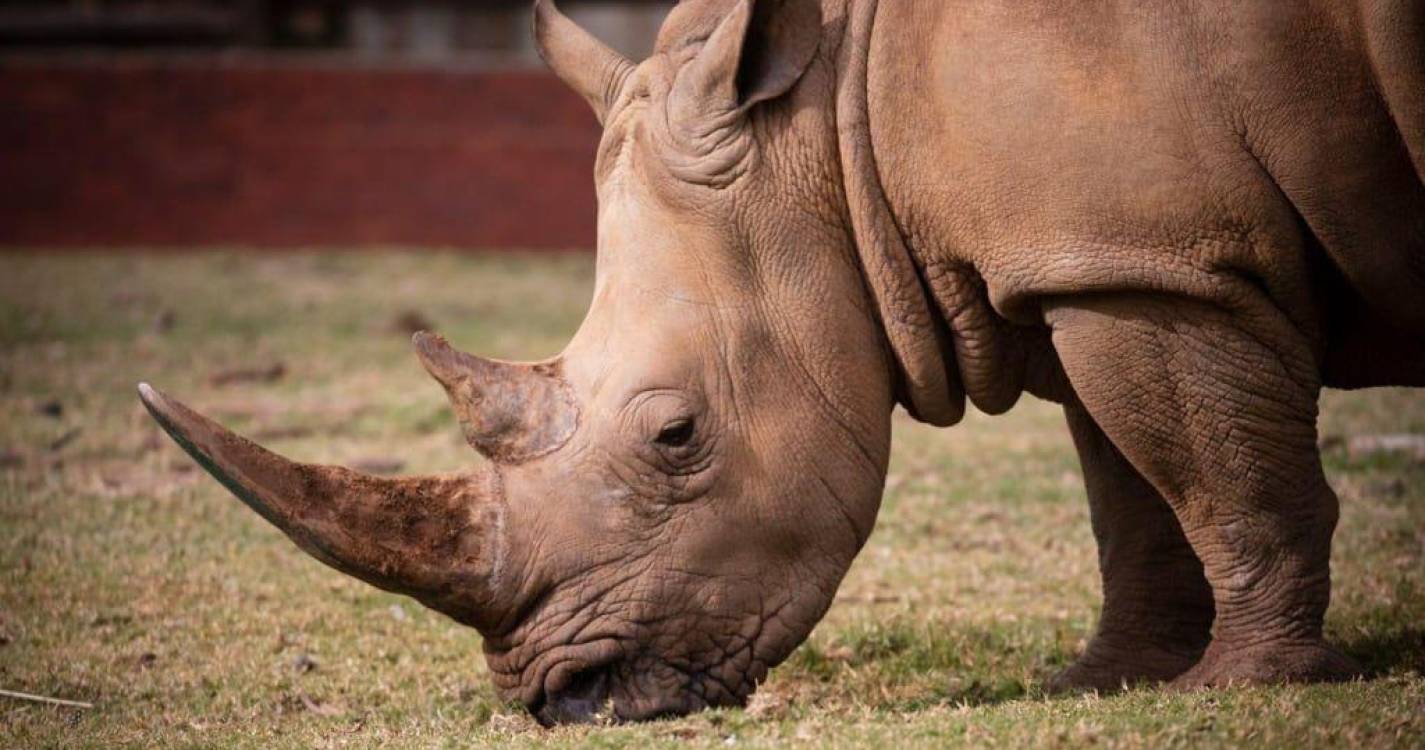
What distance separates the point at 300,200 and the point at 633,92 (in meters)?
12.2

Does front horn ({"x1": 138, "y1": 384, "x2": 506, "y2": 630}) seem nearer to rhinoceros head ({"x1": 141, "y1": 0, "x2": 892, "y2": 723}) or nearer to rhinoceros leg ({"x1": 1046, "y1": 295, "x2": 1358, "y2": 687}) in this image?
rhinoceros head ({"x1": 141, "y1": 0, "x2": 892, "y2": 723})

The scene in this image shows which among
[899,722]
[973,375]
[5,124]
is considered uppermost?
[973,375]

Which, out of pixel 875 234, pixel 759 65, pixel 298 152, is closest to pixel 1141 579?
pixel 875 234

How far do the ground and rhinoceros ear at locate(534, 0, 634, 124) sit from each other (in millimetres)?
1666

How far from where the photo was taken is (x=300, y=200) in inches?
665

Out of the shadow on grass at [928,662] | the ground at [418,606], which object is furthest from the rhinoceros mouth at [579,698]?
the shadow on grass at [928,662]

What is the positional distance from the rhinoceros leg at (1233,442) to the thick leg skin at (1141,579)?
650 millimetres

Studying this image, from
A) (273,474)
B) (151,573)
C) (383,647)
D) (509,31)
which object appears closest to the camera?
(273,474)

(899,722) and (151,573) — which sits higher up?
(899,722)

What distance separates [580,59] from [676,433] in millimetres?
1185

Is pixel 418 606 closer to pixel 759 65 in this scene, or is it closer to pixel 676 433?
pixel 676 433

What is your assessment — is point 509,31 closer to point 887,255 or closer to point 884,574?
point 884,574

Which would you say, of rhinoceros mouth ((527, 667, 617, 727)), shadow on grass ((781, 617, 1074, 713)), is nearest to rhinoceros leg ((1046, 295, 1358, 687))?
shadow on grass ((781, 617, 1074, 713))

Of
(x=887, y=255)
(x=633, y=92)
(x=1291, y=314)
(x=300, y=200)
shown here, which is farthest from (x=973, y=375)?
(x=300, y=200)
